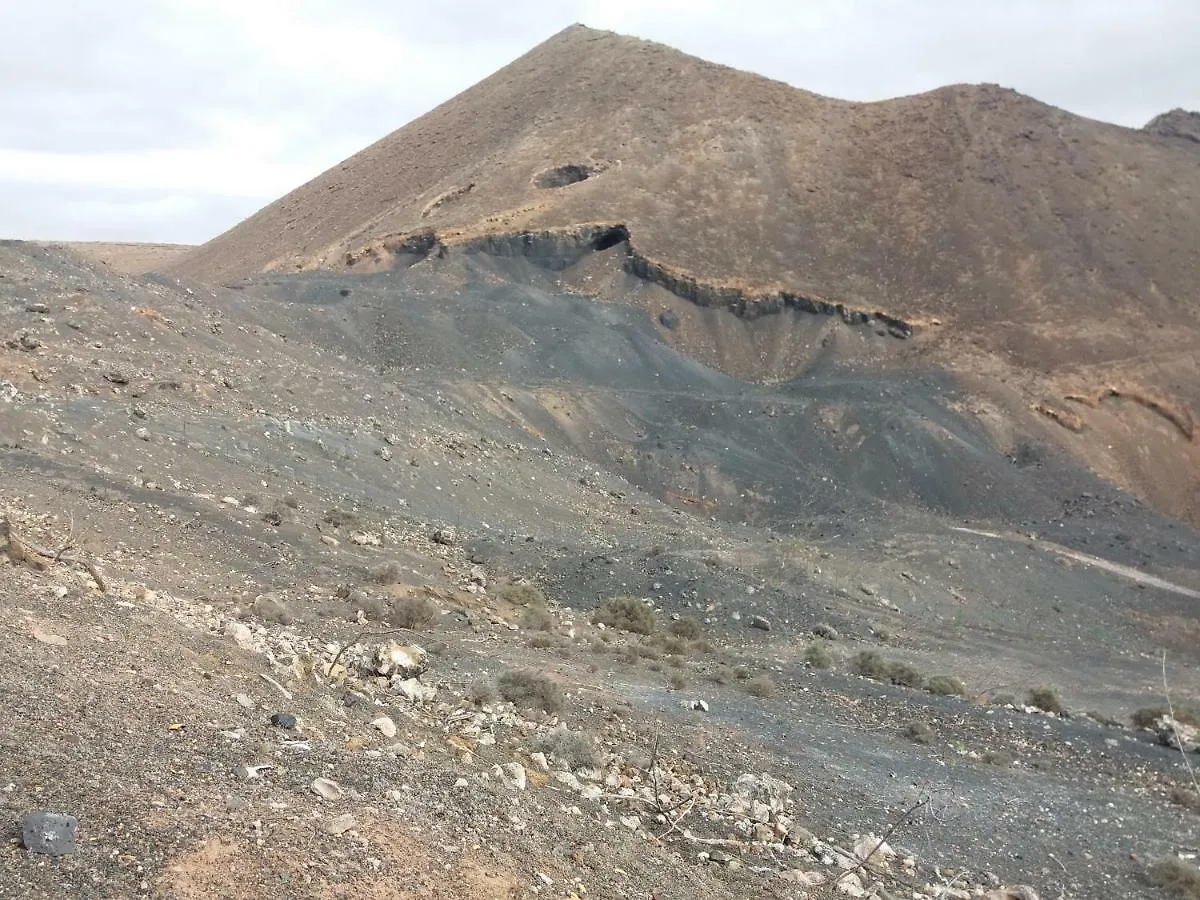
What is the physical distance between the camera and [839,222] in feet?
186

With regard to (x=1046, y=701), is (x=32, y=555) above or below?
above

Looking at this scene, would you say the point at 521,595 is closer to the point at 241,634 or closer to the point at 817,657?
the point at 817,657

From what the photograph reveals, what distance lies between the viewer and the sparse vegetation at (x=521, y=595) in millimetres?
16212

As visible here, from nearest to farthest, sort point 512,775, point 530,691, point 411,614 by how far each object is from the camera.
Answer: point 512,775
point 530,691
point 411,614

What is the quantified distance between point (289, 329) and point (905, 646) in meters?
25.1

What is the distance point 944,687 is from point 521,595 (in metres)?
7.05

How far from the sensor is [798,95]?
67500mm

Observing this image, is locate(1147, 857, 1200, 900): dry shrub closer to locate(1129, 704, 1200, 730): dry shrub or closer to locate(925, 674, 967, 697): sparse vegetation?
locate(925, 674, 967, 697): sparse vegetation

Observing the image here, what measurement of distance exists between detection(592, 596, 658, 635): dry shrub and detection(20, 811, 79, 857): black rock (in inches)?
467

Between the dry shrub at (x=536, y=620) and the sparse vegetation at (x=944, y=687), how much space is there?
6.16 m

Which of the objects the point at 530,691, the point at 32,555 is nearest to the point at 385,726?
the point at 530,691

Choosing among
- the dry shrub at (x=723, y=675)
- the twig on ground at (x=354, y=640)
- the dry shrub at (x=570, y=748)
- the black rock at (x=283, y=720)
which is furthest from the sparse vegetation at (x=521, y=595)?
the black rock at (x=283, y=720)

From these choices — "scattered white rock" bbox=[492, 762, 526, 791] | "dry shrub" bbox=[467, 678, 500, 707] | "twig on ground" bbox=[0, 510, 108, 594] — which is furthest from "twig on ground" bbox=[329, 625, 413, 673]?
"twig on ground" bbox=[0, 510, 108, 594]

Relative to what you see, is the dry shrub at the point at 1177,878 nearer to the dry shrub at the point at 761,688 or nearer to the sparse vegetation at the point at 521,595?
the dry shrub at the point at 761,688
